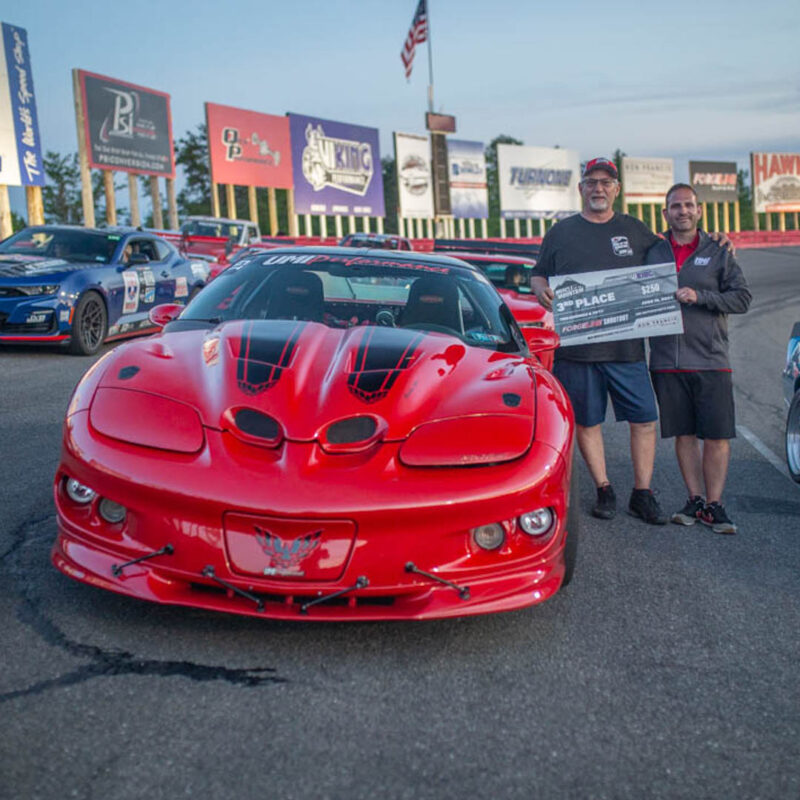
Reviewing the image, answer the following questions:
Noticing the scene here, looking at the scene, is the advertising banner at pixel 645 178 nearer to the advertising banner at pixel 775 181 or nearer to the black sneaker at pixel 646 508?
the advertising banner at pixel 775 181

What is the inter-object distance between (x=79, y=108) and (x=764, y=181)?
5743 centimetres

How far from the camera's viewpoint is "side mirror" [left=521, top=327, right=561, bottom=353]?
15.0 feet

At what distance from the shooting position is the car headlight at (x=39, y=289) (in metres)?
9.85

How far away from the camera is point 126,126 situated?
32469mm

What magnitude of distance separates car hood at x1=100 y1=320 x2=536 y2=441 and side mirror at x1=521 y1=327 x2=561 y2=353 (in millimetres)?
588

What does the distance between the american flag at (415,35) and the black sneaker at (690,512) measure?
42.8 meters

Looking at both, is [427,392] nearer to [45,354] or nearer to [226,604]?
[226,604]

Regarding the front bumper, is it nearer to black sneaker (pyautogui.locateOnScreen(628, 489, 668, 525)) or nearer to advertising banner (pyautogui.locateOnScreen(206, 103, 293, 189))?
black sneaker (pyautogui.locateOnScreen(628, 489, 668, 525))

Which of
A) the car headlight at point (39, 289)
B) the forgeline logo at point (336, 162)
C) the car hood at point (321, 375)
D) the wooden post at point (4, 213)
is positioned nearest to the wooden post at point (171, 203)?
the forgeline logo at point (336, 162)

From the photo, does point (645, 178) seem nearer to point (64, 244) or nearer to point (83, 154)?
point (83, 154)

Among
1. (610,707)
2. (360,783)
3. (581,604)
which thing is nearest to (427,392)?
(581,604)

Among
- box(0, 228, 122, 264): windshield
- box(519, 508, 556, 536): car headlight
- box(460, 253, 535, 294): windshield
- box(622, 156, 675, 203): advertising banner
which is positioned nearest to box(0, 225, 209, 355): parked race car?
box(0, 228, 122, 264): windshield

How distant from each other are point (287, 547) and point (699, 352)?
285 cm

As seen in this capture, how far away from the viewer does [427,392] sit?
11.3 ft
